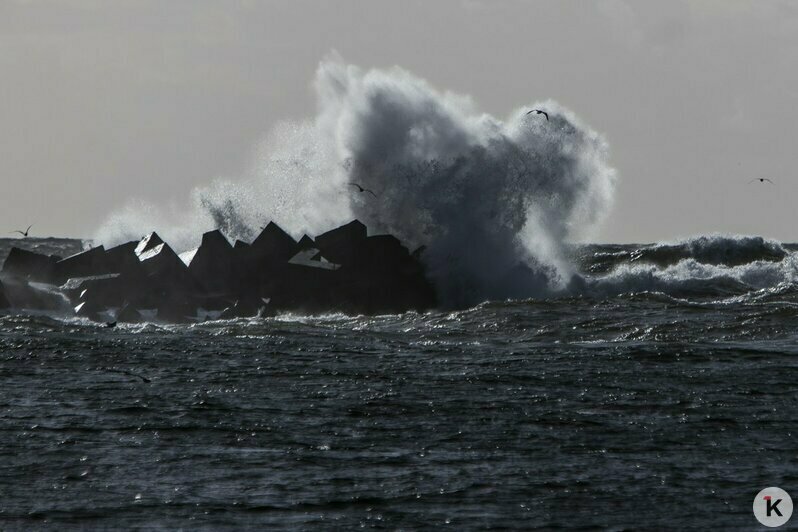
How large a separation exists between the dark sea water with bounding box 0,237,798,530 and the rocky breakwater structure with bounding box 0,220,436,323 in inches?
123

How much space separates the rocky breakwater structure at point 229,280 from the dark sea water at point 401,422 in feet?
10.3

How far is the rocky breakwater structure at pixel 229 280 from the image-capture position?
3844cm

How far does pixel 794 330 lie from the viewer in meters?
32.9

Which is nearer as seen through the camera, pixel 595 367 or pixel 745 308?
pixel 595 367

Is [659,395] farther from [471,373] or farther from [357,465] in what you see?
[357,465]

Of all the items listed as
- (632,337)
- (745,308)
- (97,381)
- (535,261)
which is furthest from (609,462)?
(535,261)

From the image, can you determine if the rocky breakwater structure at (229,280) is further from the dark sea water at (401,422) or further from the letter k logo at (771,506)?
the letter k logo at (771,506)

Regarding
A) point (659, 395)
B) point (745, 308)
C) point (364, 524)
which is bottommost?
point (364, 524)

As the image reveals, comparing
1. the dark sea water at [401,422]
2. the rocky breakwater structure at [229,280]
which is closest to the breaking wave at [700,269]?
the rocky breakwater structure at [229,280]

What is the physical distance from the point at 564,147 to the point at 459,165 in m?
4.72

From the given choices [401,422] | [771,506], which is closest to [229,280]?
[401,422]

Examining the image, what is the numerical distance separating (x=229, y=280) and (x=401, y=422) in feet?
64.5

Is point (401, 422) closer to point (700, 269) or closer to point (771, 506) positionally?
point (771, 506)

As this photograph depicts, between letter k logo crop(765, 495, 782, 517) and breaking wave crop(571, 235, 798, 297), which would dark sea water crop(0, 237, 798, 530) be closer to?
letter k logo crop(765, 495, 782, 517)
